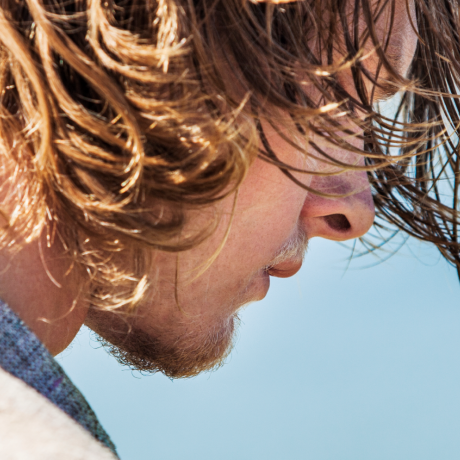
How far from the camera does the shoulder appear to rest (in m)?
0.39

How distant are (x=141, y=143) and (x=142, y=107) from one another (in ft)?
0.11

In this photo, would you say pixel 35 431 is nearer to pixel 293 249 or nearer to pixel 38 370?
pixel 38 370

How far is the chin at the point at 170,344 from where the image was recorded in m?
0.79

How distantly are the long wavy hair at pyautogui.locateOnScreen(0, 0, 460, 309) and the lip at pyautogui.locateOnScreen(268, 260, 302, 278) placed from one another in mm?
218

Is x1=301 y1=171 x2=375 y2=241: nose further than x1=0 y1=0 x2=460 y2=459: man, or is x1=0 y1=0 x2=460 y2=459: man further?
x1=301 y1=171 x2=375 y2=241: nose

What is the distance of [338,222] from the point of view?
78cm

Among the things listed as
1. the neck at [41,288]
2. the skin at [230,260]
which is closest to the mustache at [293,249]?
the skin at [230,260]

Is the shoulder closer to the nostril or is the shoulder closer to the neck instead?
the neck

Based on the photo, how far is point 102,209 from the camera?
52 cm

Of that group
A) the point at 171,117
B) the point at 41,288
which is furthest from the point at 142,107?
the point at 41,288

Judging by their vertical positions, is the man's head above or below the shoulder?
above

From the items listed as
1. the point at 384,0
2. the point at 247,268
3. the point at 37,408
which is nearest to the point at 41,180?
the point at 37,408

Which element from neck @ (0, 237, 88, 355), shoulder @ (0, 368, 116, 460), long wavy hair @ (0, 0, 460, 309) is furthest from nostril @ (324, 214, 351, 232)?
shoulder @ (0, 368, 116, 460)

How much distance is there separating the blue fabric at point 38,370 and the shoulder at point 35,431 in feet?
0.04
